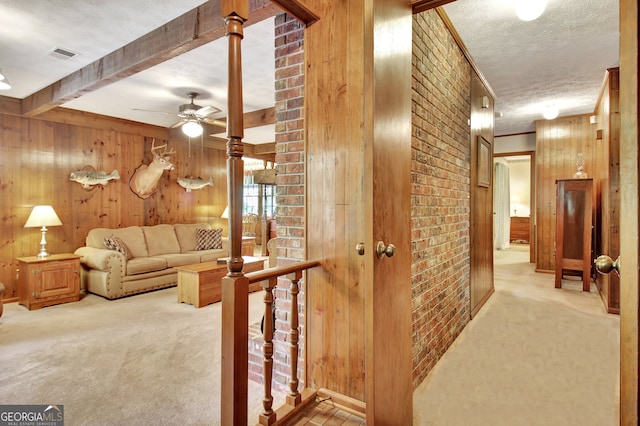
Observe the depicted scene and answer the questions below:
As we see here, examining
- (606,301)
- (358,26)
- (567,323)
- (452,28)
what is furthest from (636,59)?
(606,301)

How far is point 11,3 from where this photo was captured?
242 centimetres

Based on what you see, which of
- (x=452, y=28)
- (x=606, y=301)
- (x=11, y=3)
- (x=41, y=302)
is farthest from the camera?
(x=41, y=302)

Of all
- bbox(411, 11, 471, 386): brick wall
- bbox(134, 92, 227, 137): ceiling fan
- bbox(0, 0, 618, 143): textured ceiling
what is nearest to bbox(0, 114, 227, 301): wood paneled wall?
bbox(0, 0, 618, 143): textured ceiling

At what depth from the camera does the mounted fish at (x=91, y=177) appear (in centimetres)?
505

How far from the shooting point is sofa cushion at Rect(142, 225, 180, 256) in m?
5.45

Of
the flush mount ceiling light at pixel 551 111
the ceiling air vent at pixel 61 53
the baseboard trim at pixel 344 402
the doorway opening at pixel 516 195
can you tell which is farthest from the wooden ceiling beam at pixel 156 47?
the doorway opening at pixel 516 195

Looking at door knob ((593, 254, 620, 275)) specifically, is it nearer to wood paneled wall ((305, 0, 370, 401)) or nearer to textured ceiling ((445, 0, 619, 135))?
wood paneled wall ((305, 0, 370, 401))

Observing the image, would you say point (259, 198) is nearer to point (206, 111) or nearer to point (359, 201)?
point (206, 111)

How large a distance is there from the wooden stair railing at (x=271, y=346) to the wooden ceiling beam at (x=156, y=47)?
5.06 feet

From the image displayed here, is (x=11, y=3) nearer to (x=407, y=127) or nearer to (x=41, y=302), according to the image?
(x=407, y=127)

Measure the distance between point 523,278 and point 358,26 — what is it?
511 cm

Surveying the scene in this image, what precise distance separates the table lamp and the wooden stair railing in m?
4.04

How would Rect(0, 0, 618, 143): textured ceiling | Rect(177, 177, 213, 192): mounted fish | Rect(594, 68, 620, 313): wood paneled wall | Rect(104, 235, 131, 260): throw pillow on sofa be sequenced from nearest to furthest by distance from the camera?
Rect(0, 0, 618, 143): textured ceiling < Rect(594, 68, 620, 313): wood paneled wall < Rect(104, 235, 131, 260): throw pillow on sofa < Rect(177, 177, 213, 192): mounted fish

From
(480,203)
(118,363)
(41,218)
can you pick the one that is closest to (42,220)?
(41,218)
